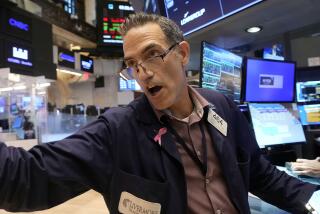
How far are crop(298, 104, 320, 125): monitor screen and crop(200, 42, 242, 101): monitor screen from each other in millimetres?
547

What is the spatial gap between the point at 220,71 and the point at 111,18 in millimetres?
8384

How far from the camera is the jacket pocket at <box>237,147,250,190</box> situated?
1.26 meters

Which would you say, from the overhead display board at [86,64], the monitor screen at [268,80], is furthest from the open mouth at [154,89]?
the overhead display board at [86,64]

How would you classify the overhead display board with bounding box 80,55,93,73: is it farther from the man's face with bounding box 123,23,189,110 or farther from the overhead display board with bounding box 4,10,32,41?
the man's face with bounding box 123,23,189,110

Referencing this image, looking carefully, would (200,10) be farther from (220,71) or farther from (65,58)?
(65,58)

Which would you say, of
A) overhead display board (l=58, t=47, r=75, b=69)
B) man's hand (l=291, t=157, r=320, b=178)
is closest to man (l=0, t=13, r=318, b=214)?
man's hand (l=291, t=157, r=320, b=178)

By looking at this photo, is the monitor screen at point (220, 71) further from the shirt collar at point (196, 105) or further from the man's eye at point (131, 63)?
the man's eye at point (131, 63)

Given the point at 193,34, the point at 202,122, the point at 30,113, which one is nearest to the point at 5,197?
the point at 202,122

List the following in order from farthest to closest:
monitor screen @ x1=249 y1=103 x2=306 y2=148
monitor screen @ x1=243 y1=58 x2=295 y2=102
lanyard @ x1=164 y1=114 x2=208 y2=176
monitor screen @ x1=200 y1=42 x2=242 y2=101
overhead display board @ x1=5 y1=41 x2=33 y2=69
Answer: overhead display board @ x1=5 y1=41 x2=33 y2=69 → monitor screen @ x1=243 y1=58 x2=295 y2=102 → monitor screen @ x1=249 y1=103 x2=306 y2=148 → monitor screen @ x1=200 y1=42 x2=242 y2=101 → lanyard @ x1=164 y1=114 x2=208 y2=176

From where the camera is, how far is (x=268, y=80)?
88.8 inches

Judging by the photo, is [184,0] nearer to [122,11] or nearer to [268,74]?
[268,74]

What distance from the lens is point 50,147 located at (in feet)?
3.01

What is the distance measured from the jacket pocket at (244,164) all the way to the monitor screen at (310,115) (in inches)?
48.1

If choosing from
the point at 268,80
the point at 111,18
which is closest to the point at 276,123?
the point at 268,80
